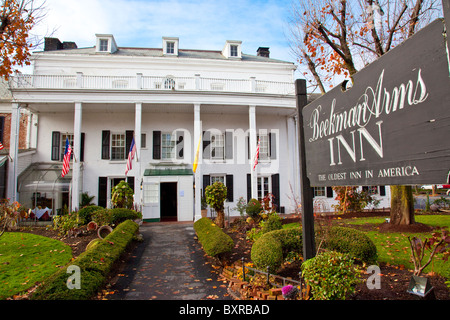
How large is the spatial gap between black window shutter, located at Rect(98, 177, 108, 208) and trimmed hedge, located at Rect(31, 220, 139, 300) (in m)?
9.67

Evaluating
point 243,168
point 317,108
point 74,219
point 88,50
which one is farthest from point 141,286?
point 88,50

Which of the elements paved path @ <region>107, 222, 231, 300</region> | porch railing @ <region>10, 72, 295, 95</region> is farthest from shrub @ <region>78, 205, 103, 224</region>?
porch railing @ <region>10, 72, 295, 95</region>

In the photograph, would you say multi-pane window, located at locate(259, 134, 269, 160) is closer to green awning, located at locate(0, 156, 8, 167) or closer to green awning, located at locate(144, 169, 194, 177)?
green awning, located at locate(144, 169, 194, 177)

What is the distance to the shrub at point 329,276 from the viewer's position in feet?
11.9

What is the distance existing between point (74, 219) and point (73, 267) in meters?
6.53

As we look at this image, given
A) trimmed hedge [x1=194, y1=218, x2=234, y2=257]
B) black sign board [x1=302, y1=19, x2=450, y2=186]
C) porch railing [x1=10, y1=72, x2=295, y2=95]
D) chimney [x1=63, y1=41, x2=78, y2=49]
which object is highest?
chimney [x1=63, y1=41, x2=78, y2=49]

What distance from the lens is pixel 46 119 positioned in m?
17.4

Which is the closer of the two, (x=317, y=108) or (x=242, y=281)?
(x=317, y=108)

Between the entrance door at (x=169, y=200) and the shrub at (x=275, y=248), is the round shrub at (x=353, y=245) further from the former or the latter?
the entrance door at (x=169, y=200)

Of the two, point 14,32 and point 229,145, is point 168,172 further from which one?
point 14,32

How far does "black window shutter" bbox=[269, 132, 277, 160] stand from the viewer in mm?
18297

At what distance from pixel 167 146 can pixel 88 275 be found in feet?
42.3

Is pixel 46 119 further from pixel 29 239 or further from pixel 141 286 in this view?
pixel 141 286

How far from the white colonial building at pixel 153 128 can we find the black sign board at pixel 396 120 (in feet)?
41.0
